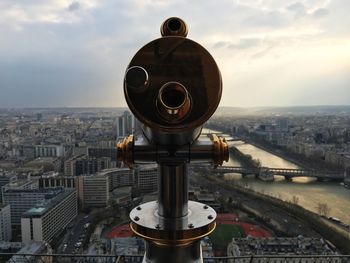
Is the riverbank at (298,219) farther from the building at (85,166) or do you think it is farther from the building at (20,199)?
the building at (85,166)

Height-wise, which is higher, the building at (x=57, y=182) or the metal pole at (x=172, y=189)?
the metal pole at (x=172, y=189)

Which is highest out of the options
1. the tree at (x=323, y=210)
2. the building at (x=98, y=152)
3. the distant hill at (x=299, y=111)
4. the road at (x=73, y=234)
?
the distant hill at (x=299, y=111)

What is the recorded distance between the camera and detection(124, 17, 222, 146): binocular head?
29 cm

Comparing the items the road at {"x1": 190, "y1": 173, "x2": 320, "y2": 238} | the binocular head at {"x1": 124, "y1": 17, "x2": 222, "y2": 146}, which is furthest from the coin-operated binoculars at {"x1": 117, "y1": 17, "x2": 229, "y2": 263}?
the road at {"x1": 190, "y1": 173, "x2": 320, "y2": 238}

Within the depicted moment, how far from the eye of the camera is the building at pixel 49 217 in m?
5.07

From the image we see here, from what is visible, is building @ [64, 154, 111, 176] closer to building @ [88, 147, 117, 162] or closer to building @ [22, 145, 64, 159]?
building @ [88, 147, 117, 162]

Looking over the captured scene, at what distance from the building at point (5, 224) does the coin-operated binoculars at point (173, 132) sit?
6.11m

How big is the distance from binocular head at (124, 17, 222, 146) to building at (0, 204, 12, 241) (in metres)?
6.21

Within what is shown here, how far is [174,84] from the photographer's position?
0.29m

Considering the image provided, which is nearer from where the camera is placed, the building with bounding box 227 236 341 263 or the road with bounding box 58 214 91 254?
the building with bounding box 227 236 341 263

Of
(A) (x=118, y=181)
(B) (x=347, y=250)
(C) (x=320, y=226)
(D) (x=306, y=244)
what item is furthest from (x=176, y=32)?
(A) (x=118, y=181)

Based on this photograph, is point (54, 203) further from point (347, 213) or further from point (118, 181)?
point (347, 213)

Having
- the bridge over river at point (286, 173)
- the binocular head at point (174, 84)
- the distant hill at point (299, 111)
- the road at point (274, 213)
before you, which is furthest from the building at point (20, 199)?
the distant hill at point (299, 111)

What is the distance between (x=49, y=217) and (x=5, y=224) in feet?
3.06
